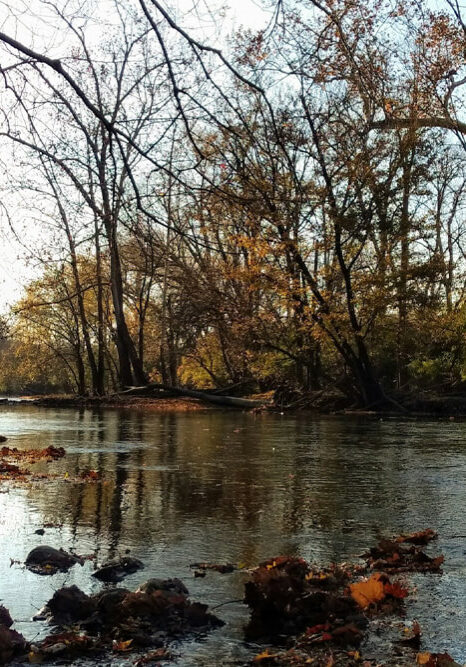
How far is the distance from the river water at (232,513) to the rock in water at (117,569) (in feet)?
0.20

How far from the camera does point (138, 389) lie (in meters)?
27.9

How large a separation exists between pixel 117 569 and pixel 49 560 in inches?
18.5

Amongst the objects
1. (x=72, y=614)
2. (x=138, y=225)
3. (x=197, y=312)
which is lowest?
(x=72, y=614)

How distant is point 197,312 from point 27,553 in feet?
73.5

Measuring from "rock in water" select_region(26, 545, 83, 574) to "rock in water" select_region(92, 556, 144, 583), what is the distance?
0.22 metres

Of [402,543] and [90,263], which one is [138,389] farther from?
[402,543]

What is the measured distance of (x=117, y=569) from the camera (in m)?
4.30

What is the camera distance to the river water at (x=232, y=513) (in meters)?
3.85

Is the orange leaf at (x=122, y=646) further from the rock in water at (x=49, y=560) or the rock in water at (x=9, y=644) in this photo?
the rock in water at (x=49, y=560)

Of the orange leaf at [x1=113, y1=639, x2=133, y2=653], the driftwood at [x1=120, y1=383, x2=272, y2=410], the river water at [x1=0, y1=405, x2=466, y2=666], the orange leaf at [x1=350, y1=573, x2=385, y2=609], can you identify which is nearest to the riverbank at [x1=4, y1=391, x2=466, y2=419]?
the driftwood at [x1=120, y1=383, x2=272, y2=410]

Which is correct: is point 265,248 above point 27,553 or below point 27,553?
above

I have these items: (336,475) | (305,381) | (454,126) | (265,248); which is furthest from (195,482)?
(305,381)

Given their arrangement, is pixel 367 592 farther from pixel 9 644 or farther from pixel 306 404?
pixel 306 404

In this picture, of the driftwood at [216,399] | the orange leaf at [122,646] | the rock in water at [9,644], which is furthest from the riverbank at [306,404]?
the rock in water at [9,644]
